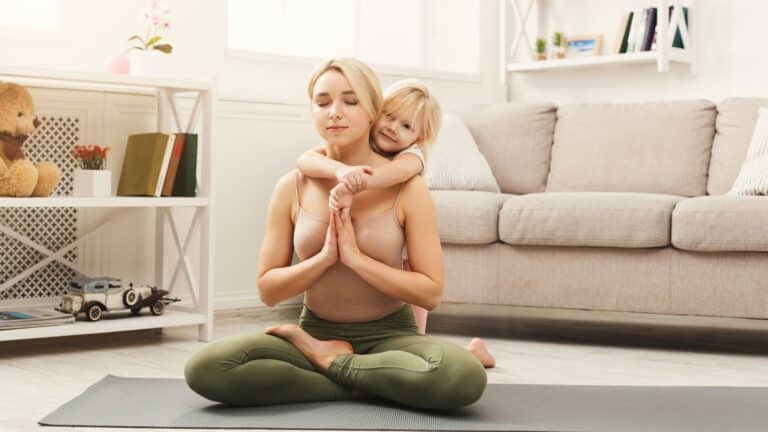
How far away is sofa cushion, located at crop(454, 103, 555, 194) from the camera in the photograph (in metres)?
4.15

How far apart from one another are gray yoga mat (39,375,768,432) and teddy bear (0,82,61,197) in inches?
31.1

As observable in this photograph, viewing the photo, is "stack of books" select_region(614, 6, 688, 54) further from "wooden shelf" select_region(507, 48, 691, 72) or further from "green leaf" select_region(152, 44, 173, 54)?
"green leaf" select_region(152, 44, 173, 54)

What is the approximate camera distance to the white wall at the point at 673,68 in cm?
436

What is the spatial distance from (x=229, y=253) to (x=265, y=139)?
462mm

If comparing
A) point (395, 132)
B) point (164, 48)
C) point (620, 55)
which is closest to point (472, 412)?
point (395, 132)

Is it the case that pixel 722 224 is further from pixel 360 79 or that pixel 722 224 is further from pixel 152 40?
pixel 152 40

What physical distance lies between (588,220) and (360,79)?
4.42 ft

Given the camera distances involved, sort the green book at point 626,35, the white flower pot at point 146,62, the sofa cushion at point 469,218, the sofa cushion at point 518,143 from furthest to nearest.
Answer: the green book at point 626,35 < the sofa cushion at point 518,143 < the sofa cushion at point 469,218 < the white flower pot at point 146,62

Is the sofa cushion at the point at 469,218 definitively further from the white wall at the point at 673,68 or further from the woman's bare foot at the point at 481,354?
the white wall at the point at 673,68

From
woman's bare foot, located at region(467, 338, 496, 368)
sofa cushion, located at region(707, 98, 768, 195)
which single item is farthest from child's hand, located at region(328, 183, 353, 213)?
sofa cushion, located at region(707, 98, 768, 195)

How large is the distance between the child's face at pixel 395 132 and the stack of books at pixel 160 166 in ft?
4.12

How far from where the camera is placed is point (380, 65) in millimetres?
4477

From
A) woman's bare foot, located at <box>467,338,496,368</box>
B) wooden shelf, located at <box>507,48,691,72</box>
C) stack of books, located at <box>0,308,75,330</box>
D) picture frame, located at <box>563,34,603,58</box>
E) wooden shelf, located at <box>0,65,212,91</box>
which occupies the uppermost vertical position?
picture frame, located at <box>563,34,603,58</box>

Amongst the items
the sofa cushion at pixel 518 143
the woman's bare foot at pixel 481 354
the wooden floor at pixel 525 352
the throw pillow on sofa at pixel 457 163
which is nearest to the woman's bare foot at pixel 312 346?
the wooden floor at pixel 525 352
